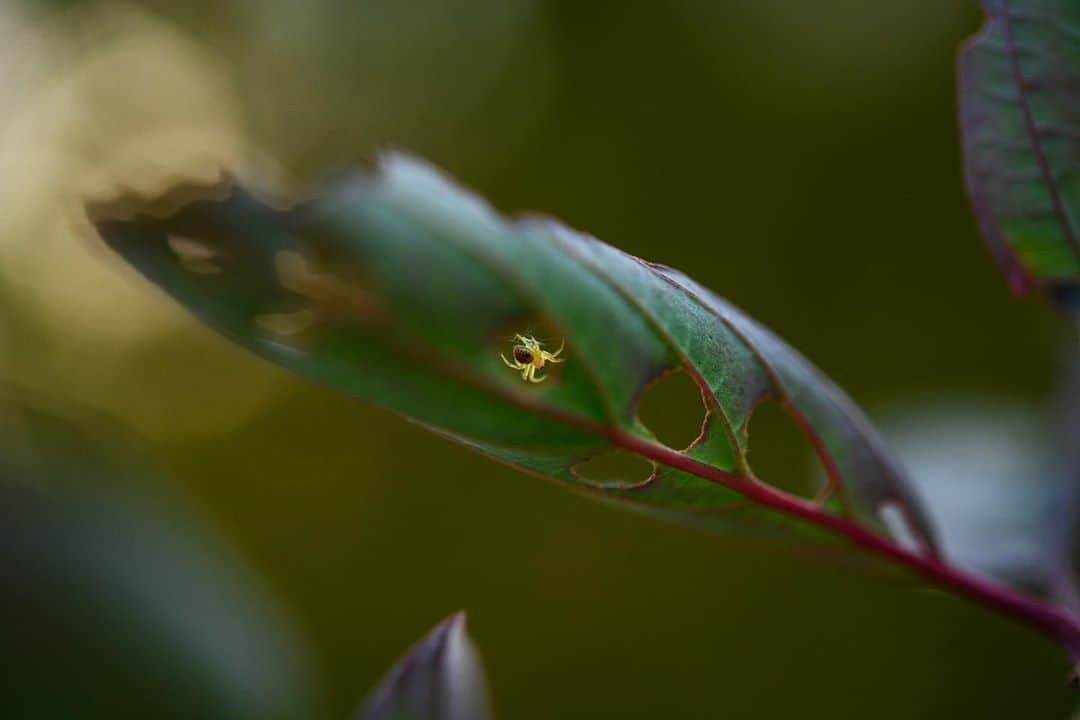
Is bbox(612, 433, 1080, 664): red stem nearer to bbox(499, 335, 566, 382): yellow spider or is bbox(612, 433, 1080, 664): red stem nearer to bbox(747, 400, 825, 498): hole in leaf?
bbox(499, 335, 566, 382): yellow spider

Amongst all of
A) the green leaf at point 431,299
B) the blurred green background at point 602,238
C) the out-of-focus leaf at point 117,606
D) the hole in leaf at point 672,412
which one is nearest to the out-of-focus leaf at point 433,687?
the green leaf at point 431,299

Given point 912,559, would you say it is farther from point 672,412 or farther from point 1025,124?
point 672,412

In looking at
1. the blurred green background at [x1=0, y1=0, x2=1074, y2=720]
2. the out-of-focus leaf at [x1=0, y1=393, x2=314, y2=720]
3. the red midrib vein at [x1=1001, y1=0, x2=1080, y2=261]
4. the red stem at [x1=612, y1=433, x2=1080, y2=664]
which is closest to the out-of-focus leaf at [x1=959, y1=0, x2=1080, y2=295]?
the red midrib vein at [x1=1001, y1=0, x2=1080, y2=261]

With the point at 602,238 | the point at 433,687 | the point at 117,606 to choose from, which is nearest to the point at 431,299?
the point at 433,687

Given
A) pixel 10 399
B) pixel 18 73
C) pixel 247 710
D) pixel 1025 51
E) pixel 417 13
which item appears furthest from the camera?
pixel 417 13

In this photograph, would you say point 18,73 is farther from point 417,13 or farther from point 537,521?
point 537,521

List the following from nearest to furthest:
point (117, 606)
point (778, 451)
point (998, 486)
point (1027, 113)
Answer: point (1027, 113) → point (117, 606) → point (998, 486) → point (778, 451)

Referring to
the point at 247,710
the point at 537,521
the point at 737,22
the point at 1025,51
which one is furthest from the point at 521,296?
the point at 737,22
